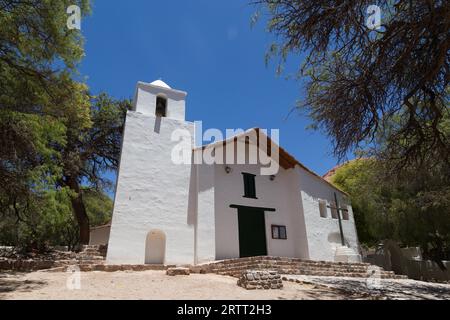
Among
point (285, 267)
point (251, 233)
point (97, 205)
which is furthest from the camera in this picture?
point (97, 205)

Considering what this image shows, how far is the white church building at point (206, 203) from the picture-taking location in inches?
510

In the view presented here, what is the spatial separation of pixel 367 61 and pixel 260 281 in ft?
17.6

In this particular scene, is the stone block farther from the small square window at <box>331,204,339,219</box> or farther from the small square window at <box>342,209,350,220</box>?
the small square window at <box>342,209,350,220</box>

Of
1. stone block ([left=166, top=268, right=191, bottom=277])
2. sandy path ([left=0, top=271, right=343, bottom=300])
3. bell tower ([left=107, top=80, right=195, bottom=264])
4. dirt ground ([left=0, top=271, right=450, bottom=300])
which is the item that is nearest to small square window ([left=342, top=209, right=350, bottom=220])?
bell tower ([left=107, top=80, right=195, bottom=264])

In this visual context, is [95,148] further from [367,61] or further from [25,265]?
[367,61]

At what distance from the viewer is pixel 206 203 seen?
14.1m

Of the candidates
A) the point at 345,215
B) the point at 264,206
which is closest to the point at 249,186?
the point at 264,206

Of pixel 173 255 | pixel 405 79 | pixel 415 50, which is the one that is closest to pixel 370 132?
pixel 405 79

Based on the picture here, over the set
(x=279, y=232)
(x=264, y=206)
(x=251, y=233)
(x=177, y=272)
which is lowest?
(x=177, y=272)

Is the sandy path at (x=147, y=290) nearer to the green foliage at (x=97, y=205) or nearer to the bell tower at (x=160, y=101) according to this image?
the bell tower at (x=160, y=101)

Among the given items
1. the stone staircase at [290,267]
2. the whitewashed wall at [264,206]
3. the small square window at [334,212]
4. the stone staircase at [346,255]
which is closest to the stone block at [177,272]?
the stone staircase at [290,267]

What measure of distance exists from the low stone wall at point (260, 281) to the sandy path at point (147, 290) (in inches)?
8.0

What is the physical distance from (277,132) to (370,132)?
9.09 metres
